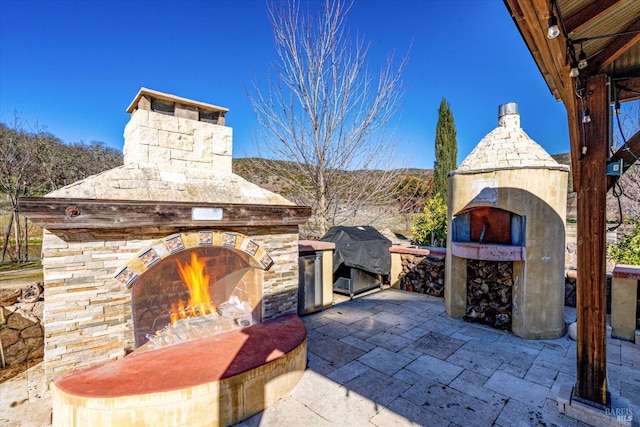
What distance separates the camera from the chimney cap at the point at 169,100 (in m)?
4.28

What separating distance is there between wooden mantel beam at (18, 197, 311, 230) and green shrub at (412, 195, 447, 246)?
320 inches

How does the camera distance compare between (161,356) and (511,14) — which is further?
(161,356)

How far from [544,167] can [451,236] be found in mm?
2140

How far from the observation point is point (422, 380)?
13.9ft

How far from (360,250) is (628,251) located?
7127mm

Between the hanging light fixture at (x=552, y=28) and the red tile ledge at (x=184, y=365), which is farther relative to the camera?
the red tile ledge at (x=184, y=365)

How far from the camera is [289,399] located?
3797 mm

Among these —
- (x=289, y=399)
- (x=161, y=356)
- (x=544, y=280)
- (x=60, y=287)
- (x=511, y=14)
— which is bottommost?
(x=289, y=399)

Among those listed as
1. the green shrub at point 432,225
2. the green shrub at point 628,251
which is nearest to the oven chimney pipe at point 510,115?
the green shrub at point 628,251

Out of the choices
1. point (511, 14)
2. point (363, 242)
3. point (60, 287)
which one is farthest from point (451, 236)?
point (60, 287)

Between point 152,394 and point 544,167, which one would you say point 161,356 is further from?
point 544,167

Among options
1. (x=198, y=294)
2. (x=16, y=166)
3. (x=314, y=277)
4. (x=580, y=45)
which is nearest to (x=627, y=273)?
(x=580, y=45)

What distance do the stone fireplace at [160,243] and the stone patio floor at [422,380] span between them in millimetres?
1113

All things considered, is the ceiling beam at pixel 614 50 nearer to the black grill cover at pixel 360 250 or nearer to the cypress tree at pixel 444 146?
the black grill cover at pixel 360 250
